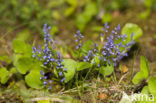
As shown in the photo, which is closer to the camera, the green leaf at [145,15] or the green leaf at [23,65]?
the green leaf at [23,65]

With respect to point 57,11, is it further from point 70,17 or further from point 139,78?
point 139,78

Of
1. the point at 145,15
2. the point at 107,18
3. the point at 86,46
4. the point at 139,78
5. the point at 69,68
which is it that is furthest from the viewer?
the point at 145,15

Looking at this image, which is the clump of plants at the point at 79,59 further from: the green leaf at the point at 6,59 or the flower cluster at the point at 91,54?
the green leaf at the point at 6,59

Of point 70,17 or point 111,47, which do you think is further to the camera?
point 70,17

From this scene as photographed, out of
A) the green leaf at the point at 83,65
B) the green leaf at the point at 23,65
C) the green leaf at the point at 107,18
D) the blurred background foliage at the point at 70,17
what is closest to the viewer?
the green leaf at the point at 83,65

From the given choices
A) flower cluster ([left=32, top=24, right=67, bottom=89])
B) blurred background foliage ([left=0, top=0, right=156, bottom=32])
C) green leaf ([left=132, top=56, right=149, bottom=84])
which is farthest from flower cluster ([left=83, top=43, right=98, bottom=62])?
blurred background foliage ([left=0, top=0, right=156, bottom=32])

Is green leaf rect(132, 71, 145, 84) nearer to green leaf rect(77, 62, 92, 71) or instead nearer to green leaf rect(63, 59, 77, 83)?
green leaf rect(77, 62, 92, 71)

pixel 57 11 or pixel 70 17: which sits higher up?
pixel 57 11

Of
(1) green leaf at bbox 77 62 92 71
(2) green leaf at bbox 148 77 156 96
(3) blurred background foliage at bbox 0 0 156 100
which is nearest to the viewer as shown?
(2) green leaf at bbox 148 77 156 96

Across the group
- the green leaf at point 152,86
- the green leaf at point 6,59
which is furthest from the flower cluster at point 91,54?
the green leaf at point 6,59

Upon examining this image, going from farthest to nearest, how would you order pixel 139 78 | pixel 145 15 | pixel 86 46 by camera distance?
pixel 145 15
pixel 86 46
pixel 139 78

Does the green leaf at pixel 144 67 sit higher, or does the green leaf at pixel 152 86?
the green leaf at pixel 144 67

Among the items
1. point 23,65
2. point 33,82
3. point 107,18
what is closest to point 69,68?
point 33,82
